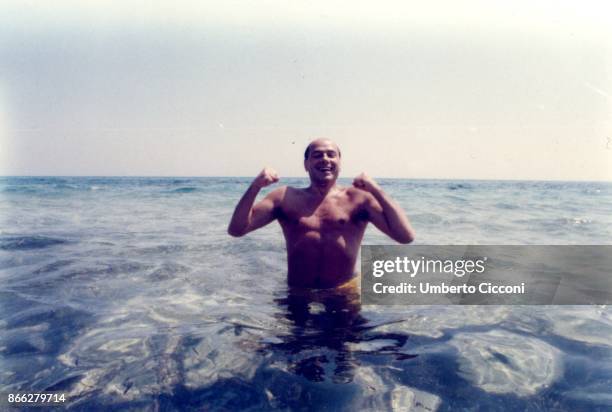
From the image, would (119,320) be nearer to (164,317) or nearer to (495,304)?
(164,317)

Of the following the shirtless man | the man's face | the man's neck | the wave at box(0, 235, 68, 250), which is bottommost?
the wave at box(0, 235, 68, 250)

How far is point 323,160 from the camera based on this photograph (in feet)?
11.8

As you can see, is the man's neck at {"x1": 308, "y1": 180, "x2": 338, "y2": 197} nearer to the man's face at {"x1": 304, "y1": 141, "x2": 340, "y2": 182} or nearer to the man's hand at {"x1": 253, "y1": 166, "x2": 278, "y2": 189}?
the man's face at {"x1": 304, "y1": 141, "x2": 340, "y2": 182}

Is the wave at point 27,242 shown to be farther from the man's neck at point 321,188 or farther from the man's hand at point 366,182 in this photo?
the man's hand at point 366,182

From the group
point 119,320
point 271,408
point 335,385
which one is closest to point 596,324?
point 335,385

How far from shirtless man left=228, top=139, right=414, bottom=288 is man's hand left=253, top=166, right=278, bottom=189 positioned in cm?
29

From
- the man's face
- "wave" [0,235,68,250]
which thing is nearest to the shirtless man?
the man's face

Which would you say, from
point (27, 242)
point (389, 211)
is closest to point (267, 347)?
point (389, 211)

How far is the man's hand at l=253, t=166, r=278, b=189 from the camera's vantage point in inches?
129

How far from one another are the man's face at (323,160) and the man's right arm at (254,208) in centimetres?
35

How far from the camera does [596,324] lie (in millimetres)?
3293

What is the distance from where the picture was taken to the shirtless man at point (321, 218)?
11.8 ft

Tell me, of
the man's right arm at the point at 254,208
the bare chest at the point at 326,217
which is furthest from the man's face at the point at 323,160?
the man's right arm at the point at 254,208

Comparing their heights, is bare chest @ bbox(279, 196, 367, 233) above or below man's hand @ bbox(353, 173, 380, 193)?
below
